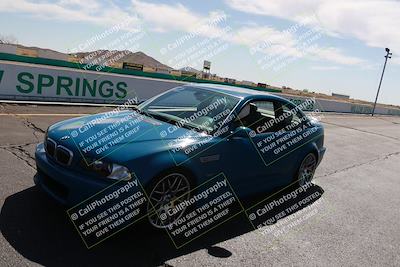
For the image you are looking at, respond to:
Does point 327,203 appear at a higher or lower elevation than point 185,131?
lower

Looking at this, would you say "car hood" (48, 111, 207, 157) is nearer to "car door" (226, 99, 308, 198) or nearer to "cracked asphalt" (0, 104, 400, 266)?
"car door" (226, 99, 308, 198)

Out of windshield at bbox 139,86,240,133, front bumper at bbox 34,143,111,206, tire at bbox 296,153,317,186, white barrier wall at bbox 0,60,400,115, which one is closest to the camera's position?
front bumper at bbox 34,143,111,206

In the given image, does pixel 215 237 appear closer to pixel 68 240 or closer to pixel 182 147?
pixel 182 147

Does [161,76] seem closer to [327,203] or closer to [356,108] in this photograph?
[356,108]

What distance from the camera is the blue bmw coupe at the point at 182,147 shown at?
4066 mm

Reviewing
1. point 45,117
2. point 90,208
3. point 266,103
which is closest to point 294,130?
point 266,103

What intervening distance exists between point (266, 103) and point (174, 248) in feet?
9.10

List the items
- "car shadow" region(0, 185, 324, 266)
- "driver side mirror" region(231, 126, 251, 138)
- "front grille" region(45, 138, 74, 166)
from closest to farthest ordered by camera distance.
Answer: "car shadow" region(0, 185, 324, 266)
"front grille" region(45, 138, 74, 166)
"driver side mirror" region(231, 126, 251, 138)

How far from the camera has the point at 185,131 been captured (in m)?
4.83

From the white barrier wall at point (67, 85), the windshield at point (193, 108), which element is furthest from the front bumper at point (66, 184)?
the white barrier wall at point (67, 85)

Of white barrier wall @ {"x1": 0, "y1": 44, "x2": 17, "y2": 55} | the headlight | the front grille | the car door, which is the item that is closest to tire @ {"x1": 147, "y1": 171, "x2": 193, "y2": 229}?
the headlight

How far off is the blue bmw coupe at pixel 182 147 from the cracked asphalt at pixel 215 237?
36cm

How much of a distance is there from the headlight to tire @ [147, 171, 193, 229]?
306 mm

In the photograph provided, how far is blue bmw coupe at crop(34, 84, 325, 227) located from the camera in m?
4.07
